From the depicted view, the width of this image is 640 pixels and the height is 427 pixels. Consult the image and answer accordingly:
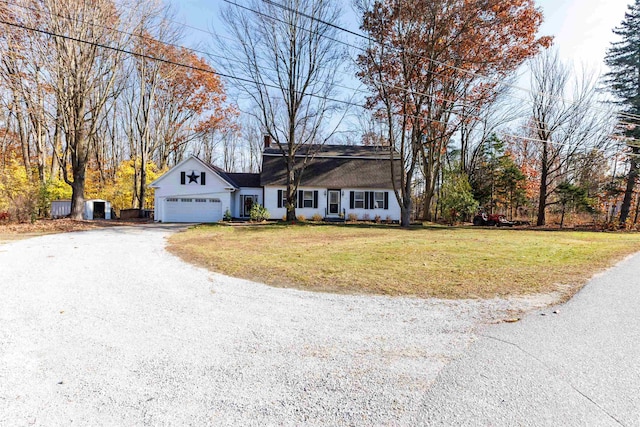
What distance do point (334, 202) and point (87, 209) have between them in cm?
1629

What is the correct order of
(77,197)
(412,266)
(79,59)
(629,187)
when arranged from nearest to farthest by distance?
(412,266), (79,59), (77,197), (629,187)

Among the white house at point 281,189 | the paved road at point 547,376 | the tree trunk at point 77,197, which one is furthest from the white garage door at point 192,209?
the paved road at point 547,376

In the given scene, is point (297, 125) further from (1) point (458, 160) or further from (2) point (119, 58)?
(1) point (458, 160)

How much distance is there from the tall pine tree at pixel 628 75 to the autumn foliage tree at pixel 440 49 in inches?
410

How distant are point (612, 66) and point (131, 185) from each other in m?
39.0

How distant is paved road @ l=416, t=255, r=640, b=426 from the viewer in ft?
7.27

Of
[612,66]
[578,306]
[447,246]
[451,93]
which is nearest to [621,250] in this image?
[447,246]

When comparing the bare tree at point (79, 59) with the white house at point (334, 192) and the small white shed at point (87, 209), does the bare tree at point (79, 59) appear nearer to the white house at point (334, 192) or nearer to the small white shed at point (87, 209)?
the small white shed at point (87, 209)

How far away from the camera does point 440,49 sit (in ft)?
60.2

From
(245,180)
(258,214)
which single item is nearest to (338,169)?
(258,214)

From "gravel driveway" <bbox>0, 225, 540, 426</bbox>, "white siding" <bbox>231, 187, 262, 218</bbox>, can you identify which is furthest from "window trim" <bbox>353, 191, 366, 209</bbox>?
"gravel driveway" <bbox>0, 225, 540, 426</bbox>

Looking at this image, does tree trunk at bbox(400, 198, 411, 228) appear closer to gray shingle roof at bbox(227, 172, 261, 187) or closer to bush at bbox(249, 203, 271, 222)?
bush at bbox(249, 203, 271, 222)

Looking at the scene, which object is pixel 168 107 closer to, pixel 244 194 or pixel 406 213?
pixel 244 194

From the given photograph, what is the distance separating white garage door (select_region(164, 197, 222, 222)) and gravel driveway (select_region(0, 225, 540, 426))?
17.0 metres
